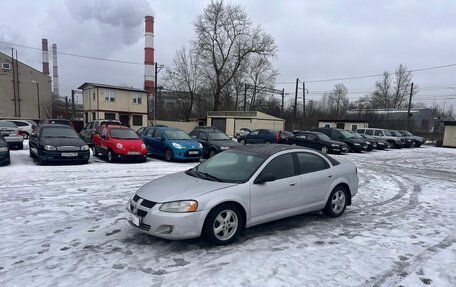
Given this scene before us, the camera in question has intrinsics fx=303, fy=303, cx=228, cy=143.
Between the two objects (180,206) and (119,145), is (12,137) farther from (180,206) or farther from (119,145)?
(180,206)

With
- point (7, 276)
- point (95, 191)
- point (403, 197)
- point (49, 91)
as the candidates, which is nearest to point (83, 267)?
point (7, 276)

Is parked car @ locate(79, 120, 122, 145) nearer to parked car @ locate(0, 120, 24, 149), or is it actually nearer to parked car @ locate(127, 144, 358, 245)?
parked car @ locate(0, 120, 24, 149)

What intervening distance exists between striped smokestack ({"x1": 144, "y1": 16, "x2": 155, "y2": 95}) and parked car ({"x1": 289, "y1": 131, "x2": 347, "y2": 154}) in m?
27.2

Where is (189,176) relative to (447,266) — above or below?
above

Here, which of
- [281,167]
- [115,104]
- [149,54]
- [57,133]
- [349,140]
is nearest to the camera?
[281,167]

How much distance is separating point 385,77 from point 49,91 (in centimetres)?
6571

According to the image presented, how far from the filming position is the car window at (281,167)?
16.3 ft

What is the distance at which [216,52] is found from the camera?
142ft

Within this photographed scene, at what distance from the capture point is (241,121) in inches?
1544

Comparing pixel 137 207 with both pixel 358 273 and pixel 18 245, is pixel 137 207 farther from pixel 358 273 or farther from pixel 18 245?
pixel 358 273

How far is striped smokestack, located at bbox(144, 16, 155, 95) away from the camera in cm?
4106

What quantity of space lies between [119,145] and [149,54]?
1266 inches

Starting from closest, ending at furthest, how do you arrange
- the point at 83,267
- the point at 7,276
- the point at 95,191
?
the point at 7,276 < the point at 83,267 < the point at 95,191

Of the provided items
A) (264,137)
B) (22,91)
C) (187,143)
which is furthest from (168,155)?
(22,91)
